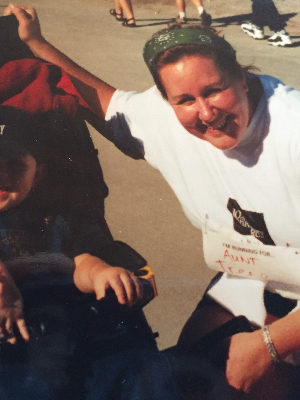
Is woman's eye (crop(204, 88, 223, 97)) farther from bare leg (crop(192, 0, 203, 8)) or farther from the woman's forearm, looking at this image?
the woman's forearm

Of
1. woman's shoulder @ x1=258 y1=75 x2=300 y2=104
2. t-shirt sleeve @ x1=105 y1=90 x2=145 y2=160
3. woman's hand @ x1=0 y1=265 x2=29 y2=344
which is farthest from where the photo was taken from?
t-shirt sleeve @ x1=105 y1=90 x2=145 y2=160

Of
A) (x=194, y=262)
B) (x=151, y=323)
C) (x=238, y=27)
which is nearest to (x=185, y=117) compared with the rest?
(x=238, y=27)

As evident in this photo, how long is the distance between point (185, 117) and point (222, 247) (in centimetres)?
31

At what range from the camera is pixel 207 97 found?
2.49 feet

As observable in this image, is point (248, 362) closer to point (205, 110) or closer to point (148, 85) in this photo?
point (205, 110)

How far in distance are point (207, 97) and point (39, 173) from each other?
0.37 meters

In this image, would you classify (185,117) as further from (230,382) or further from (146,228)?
(230,382)

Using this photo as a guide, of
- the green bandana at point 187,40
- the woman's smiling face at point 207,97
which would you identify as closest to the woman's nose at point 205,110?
the woman's smiling face at point 207,97

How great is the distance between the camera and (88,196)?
0.92 m

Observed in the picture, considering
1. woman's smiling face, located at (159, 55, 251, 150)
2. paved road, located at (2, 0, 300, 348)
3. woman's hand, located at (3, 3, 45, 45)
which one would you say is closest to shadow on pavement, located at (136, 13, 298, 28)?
paved road, located at (2, 0, 300, 348)

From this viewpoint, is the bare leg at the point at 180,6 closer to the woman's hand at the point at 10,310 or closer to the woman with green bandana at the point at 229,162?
the woman with green bandana at the point at 229,162

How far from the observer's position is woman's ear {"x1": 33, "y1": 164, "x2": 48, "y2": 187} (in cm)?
82

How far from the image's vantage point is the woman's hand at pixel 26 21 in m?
0.89

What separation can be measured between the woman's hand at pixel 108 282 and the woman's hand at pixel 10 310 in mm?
114
